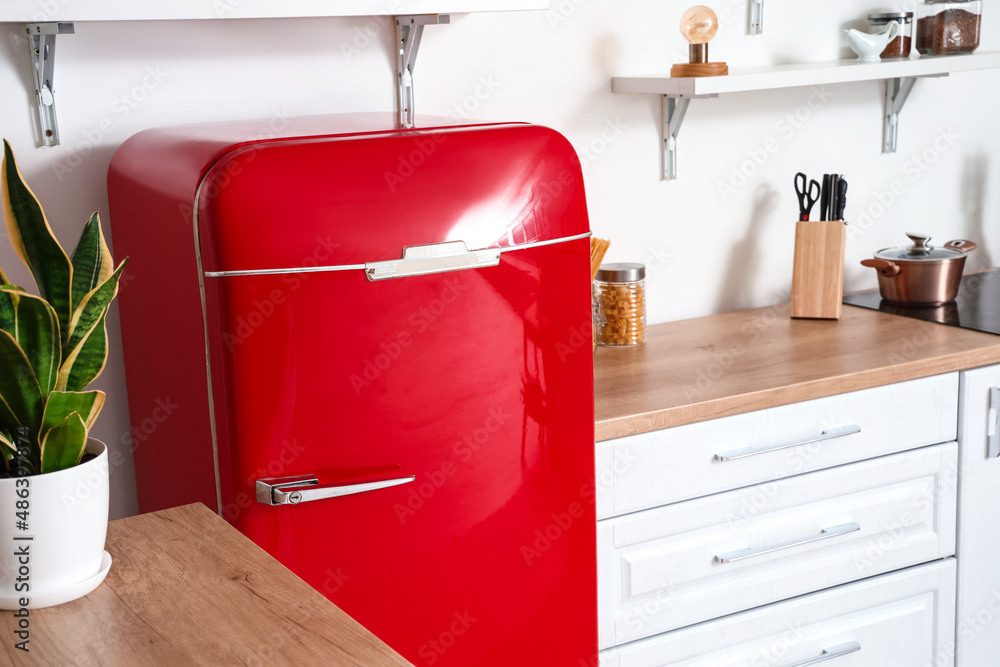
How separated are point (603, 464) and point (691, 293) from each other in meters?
0.82

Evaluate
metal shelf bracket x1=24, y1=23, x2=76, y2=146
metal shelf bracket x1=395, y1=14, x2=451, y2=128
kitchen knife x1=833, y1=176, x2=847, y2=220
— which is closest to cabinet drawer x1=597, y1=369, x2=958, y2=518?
kitchen knife x1=833, y1=176, x2=847, y2=220

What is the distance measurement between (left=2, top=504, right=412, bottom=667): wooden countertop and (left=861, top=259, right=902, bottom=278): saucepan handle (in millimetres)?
1813

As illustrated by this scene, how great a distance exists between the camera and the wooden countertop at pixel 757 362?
1.81 metres

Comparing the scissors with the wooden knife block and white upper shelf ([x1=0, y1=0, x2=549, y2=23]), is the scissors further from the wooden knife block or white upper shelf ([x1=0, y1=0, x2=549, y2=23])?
white upper shelf ([x1=0, y1=0, x2=549, y2=23])

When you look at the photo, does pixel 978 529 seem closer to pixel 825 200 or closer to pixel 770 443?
pixel 770 443

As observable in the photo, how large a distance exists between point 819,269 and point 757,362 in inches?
17.5

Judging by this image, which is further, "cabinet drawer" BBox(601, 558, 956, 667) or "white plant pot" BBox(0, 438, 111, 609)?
"cabinet drawer" BBox(601, 558, 956, 667)

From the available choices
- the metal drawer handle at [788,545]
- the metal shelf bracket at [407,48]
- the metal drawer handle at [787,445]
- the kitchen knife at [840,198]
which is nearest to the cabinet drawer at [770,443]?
the metal drawer handle at [787,445]

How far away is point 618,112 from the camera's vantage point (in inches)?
89.1

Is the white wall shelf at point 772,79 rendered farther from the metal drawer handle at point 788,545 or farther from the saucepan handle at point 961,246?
the metal drawer handle at point 788,545

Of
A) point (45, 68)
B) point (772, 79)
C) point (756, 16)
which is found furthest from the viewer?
point (756, 16)

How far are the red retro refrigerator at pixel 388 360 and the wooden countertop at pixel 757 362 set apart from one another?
0.25 metres

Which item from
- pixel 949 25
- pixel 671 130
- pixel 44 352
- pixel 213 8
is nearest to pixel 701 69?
pixel 671 130

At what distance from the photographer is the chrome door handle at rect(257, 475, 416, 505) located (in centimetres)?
138
